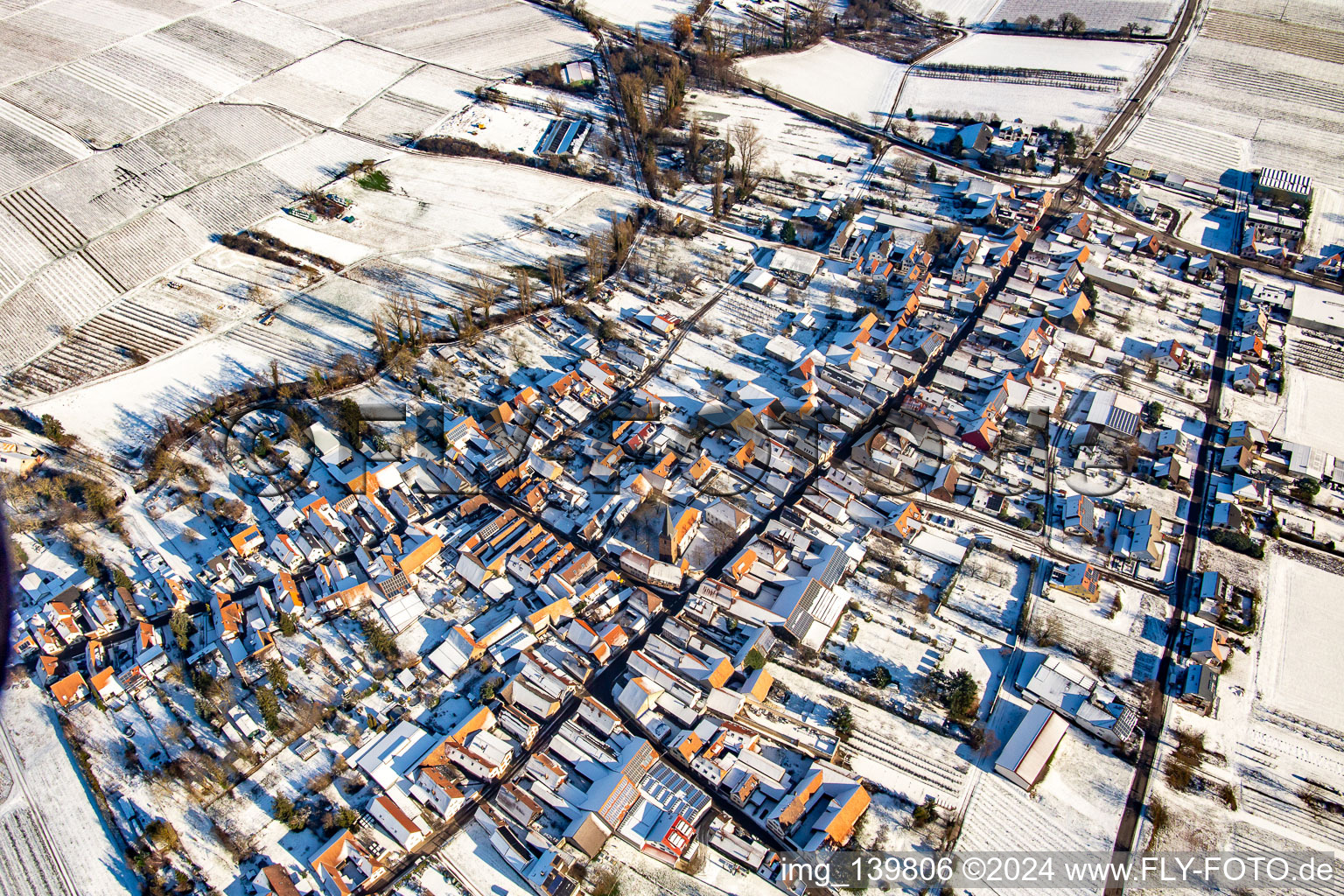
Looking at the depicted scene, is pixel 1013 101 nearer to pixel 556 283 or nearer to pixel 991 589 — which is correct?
pixel 556 283

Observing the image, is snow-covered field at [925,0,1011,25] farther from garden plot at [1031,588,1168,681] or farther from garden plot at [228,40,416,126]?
garden plot at [1031,588,1168,681]

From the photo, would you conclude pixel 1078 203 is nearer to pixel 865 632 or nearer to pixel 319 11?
pixel 865 632

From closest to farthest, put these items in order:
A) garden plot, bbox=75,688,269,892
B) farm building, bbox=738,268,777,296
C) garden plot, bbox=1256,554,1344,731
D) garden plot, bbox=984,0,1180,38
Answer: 1. garden plot, bbox=75,688,269,892
2. garden plot, bbox=1256,554,1344,731
3. farm building, bbox=738,268,777,296
4. garden plot, bbox=984,0,1180,38

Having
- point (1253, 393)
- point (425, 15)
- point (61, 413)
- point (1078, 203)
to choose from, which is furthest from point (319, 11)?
point (1253, 393)

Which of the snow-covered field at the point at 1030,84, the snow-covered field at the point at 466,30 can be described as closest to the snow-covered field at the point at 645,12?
the snow-covered field at the point at 466,30

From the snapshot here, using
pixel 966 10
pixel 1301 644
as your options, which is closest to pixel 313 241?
pixel 1301 644

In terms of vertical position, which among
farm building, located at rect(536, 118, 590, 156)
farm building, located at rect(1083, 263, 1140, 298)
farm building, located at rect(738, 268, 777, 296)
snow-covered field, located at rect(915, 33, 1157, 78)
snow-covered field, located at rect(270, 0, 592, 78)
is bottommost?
farm building, located at rect(738, 268, 777, 296)

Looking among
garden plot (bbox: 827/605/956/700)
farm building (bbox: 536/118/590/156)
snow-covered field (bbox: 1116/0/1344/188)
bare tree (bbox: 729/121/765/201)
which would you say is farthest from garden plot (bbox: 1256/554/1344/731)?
farm building (bbox: 536/118/590/156)
